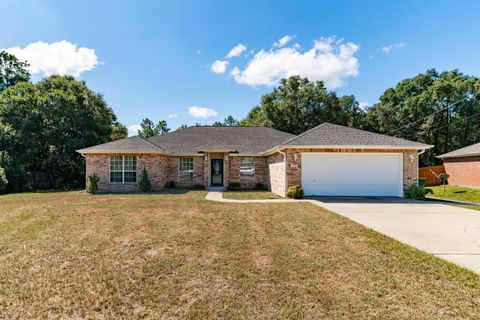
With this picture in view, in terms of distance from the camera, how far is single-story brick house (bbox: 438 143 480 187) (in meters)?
18.4

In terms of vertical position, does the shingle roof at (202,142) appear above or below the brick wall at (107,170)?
above

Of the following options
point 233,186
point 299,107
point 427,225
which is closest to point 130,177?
point 233,186

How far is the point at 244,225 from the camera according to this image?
6680mm

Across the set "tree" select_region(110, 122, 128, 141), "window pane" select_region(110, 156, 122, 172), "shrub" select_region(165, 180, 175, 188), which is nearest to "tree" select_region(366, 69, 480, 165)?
"shrub" select_region(165, 180, 175, 188)

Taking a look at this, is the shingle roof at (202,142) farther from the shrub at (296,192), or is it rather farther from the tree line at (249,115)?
the tree line at (249,115)

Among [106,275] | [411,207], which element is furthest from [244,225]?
[411,207]

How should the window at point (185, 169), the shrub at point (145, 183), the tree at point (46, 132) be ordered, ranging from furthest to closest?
1. the tree at point (46, 132)
2. the window at point (185, 169)
3. the shrub at point (145, 183)

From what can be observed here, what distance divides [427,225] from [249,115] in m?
33.0

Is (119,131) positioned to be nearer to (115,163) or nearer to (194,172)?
(115,163)

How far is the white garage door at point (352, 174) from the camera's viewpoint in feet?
38.9

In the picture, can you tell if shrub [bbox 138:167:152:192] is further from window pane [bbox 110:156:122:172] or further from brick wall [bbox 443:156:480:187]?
brick wall [bbox 443:156:480:187]

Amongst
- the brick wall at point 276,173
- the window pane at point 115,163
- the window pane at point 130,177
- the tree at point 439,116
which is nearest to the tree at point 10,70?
the window pane at point 115,163

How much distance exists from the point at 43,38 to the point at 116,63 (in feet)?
14.1

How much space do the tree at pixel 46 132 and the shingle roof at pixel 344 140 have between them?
646 inches
